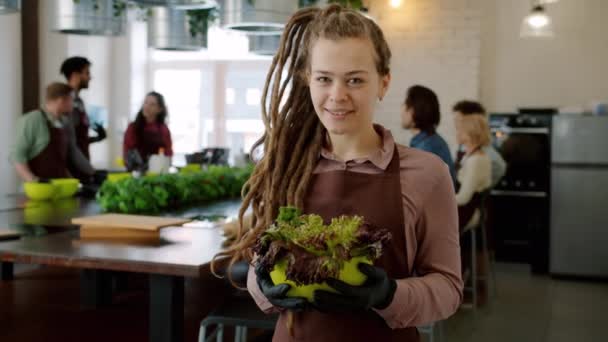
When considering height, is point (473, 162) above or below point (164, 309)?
above

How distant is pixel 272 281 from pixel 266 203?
29cm

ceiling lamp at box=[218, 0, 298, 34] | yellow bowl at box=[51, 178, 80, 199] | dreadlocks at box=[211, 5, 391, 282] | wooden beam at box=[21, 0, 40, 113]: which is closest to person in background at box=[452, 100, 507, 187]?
ceiling lamp at box=[218, 0, 298, 34]

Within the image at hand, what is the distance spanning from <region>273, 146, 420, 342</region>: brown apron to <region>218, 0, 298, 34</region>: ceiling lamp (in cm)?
229

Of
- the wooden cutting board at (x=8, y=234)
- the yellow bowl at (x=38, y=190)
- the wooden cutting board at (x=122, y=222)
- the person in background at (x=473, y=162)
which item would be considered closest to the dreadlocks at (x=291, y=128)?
the wooden cutting board at (x=122, y=222)

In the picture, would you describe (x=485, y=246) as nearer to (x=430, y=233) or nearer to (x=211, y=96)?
(x=430, y=233)

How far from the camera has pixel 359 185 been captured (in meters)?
1.50

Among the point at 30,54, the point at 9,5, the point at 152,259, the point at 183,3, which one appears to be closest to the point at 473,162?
the point at 183,3

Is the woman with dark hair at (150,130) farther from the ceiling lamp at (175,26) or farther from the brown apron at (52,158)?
the ceiling lamp at (175,26)

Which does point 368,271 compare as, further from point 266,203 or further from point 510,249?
point 510,249

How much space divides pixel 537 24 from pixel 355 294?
645 cm

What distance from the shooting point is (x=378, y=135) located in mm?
1592

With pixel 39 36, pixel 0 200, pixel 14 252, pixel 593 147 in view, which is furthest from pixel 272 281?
pixel 39 36

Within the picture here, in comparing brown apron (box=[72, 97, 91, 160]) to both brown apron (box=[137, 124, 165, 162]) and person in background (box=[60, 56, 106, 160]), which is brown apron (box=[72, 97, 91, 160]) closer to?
person in background (box=[60, 56, 106, 160])

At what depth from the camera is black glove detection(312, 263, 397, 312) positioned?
1223 mm
